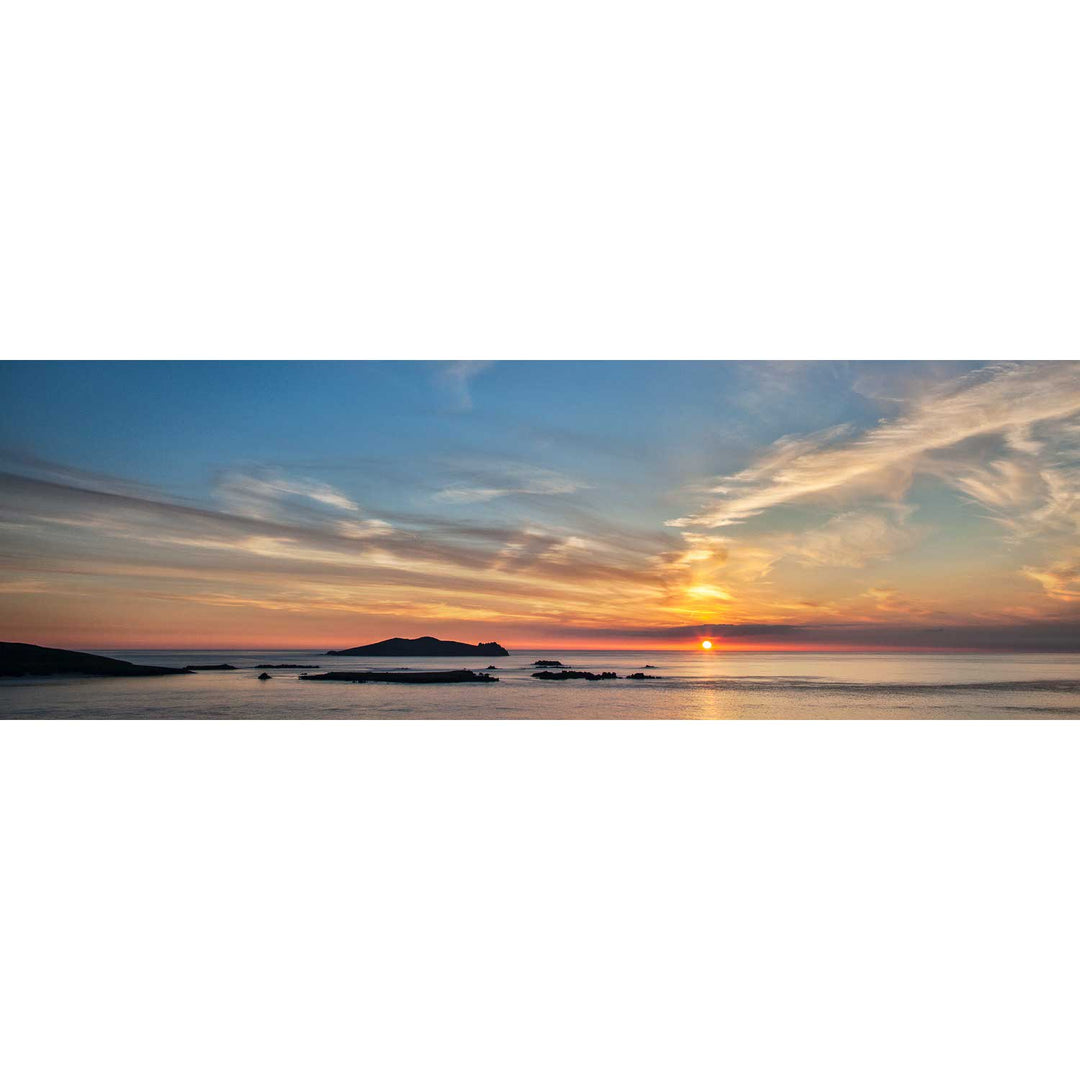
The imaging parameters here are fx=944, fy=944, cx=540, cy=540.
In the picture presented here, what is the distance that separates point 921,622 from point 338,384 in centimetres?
375

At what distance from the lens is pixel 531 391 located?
217 inches

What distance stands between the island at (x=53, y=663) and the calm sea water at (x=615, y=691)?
0.06 m

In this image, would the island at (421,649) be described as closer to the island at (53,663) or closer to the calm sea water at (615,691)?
the calm sea water at (615,691)

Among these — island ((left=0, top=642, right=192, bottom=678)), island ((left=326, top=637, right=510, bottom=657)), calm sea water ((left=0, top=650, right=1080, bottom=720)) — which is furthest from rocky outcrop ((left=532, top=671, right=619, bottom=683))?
island ((left=0, top=642, right=192, bottom=678))

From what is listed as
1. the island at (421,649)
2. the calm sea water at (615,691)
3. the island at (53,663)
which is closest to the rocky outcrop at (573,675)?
the calm sea water at (615,691)

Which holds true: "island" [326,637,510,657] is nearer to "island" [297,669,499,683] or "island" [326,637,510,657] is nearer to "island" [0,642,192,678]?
"island" [297,669,499,683]

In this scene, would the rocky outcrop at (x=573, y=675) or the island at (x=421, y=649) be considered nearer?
the island at (x=421, y=649)

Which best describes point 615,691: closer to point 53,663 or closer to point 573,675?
point 573,675

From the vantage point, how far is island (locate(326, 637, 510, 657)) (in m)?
5.82

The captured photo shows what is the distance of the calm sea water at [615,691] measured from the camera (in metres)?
5.31

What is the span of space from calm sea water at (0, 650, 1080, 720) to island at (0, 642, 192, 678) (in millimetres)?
62
